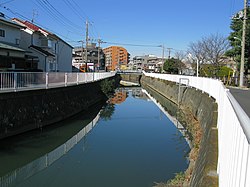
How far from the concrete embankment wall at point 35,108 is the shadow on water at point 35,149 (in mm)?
410

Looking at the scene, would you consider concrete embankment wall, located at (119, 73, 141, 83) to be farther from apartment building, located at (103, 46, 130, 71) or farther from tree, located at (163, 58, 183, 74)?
apartment building, located at (103, 46, 130, 71)

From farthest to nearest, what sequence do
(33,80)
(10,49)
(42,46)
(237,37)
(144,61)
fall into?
(144,61) → (42,46) → (237,37) → (10,49) → (33,80)

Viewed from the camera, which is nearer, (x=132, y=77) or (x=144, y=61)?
(x=132, y=77)

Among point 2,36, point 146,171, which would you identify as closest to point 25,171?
point 146,171

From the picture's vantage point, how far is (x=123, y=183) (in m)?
8.10

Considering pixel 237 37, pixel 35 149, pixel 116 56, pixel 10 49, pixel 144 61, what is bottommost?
pixel 35 149

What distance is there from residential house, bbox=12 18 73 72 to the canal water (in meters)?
14.6

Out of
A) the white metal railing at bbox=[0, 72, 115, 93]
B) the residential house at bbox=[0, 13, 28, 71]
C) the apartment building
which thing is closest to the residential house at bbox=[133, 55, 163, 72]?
the apartment building

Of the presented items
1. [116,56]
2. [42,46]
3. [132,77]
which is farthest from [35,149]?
[116,56]

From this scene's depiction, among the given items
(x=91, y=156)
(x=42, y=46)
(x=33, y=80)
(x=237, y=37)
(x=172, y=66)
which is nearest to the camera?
(x=91, y=156)

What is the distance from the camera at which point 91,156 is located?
427 inches

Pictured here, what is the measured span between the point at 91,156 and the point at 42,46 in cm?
2415

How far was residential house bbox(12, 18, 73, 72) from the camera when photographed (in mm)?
28516

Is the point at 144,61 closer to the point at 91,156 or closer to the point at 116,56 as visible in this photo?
the point at 116,56
